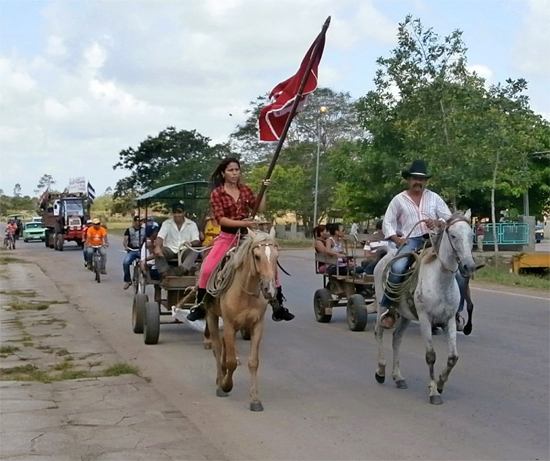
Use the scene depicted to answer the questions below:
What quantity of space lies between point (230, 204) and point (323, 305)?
6.20 m

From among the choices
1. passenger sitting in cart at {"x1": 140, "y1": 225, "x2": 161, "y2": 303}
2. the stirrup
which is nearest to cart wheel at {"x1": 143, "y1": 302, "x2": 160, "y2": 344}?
passenger sitting in cart at {"x1": 140, "y1": 225, "x2": 161, "y2": 303}

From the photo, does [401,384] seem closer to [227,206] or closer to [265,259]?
[265,259]

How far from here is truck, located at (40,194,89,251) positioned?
1793 inches

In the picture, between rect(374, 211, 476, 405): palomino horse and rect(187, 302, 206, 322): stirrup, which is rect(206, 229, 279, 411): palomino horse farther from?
rect(374, 211, 476, 405): palomino horse

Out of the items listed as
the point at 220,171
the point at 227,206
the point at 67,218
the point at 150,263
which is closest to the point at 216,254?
the point at 227,206

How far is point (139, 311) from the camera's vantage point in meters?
13.4

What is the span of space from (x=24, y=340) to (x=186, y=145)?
192 feet

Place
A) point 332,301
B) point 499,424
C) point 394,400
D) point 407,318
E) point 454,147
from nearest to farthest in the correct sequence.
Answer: point 499,424, point 394,400, point 407,318, point 332,301, point 454,147

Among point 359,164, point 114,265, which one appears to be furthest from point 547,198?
point 114,265

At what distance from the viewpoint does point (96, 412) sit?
26.2ft

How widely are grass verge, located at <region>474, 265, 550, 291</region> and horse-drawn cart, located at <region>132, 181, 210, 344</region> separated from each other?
10341mm

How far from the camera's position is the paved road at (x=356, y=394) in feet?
22.8

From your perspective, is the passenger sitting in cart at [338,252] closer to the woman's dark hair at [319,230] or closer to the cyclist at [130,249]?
the woman's dark hair at [319,230]

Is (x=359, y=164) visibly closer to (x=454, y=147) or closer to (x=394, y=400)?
(x=454, y=147)
